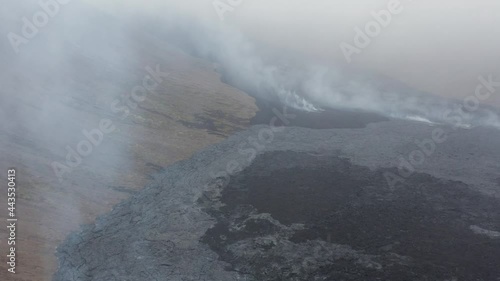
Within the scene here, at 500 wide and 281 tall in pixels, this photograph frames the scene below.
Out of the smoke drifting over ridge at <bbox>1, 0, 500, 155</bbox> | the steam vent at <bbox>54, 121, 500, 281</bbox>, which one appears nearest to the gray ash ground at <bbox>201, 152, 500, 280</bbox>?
the steam vent at <bbox>54, 121, 500, 281</bbox>

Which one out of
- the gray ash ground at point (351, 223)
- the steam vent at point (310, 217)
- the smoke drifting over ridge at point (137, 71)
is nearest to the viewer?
the gray ash ground at point (351, 223)

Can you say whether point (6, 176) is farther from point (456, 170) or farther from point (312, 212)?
point (456, 170)

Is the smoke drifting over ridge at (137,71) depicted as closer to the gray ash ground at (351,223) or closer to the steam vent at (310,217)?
the steam vent at (310,217)

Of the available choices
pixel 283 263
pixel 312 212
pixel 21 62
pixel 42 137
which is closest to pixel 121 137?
pixel 42 137

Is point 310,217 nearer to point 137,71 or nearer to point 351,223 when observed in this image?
point 351,223

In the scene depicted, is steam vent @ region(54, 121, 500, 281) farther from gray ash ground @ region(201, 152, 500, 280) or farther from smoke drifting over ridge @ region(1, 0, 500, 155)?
smoke drifting over ridge @ region(1, 0, 500, 155)

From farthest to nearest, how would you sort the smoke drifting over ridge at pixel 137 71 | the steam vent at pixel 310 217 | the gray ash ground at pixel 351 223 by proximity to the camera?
the smoke drifting over ridge at pixel 137 71 → the steam vent at pixel 310 217 → the gray ash ground at pixel 351 223

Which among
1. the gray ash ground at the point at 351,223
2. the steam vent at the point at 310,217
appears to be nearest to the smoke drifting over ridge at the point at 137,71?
the steam vent at the point at 310,217

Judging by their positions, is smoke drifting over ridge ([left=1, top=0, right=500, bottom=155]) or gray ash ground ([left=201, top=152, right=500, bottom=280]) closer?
gray ash ground ([left=201, top=152, right=500, bottom=280])
